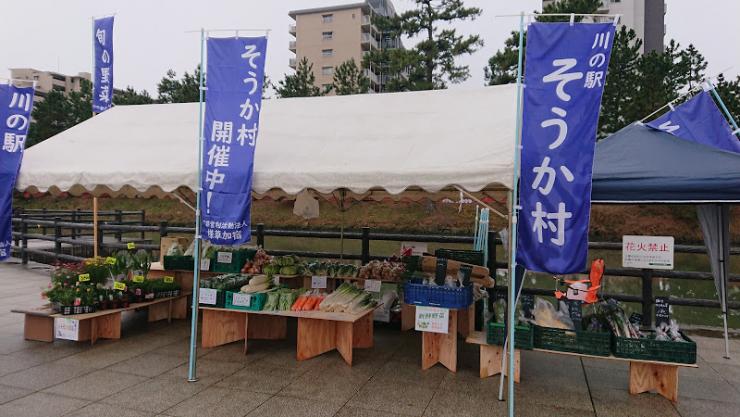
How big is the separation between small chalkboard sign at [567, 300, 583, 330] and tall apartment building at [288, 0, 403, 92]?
49.7 m

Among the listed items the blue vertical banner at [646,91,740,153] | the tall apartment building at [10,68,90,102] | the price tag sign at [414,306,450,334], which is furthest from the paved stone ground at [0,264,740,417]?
the tall apartment building at [10,68,90,102]

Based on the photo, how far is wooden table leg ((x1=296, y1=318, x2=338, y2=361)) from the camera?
16.1 ft

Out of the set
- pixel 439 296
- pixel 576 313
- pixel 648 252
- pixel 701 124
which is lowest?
pixel 576 313

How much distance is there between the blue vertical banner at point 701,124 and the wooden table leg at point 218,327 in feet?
16.5

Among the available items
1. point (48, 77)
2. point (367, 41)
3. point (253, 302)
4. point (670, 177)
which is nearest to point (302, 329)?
point (253, 302)

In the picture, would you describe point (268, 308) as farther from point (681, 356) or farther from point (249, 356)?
point (681, 356)

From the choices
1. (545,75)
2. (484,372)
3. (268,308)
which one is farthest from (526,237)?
(268,308)

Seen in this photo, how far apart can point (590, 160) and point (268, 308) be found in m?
3.51

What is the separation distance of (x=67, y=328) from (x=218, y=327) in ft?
5.22

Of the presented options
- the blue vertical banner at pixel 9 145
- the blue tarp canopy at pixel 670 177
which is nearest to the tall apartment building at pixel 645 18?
the blue tarp canopy at pixel 670 177

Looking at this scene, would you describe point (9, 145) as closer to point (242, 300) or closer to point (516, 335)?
point (242, 300)

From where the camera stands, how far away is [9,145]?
507cm

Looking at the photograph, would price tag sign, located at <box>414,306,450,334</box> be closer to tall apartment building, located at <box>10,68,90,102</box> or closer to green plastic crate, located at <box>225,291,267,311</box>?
green plastic crate, located at <box>225,291,267,311</box>

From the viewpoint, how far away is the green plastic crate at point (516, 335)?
4219 mm
